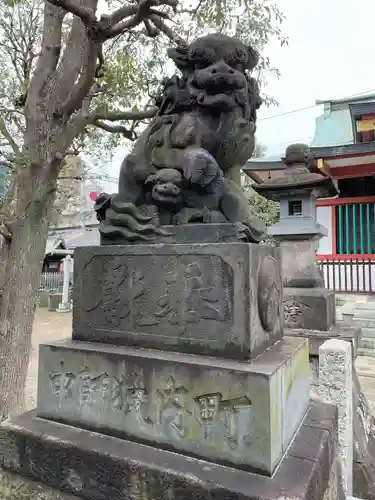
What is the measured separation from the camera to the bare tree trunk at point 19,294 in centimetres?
364

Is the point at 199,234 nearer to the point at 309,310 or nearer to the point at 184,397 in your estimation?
the point at 184,397

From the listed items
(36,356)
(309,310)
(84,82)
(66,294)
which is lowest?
(36,356)

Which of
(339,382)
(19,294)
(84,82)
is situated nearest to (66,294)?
(19,294)

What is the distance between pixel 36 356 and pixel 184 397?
24.4 ft

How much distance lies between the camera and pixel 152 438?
5.59ft

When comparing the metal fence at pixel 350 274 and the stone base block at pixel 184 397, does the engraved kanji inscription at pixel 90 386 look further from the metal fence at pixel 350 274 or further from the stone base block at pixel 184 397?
the metal fence at pixel 350 274

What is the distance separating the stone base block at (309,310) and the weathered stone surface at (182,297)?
1.77m

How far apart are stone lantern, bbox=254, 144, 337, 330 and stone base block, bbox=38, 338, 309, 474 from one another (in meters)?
1.83

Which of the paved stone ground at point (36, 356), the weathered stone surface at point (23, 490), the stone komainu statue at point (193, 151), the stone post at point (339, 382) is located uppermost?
the stone komainu statue at point (193, 151)

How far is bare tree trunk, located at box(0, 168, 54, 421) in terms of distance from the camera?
3.64 m

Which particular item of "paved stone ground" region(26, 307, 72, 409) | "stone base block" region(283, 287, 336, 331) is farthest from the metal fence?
"paved stone ground" region(26, 307, 72, 409)

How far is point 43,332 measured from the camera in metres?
10.9

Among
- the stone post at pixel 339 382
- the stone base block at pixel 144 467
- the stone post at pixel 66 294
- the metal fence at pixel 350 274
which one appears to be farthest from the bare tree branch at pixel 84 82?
the stone post at pixel 66 294

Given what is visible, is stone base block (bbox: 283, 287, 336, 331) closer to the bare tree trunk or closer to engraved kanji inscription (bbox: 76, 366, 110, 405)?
engraved kanji inscription (bbox: 76, 366, 110, 405)
